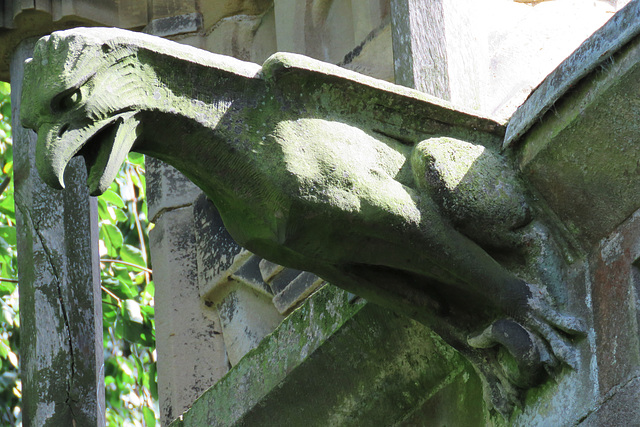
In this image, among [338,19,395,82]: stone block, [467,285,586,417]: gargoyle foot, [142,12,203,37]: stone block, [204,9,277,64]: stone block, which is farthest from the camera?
[142,12,203,37]: stone block

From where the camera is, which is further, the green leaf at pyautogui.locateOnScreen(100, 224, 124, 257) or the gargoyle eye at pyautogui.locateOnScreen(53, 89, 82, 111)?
the green leaf at pyautogui.locateOnScreen(100, 224, 124, 257)

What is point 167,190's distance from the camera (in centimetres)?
462

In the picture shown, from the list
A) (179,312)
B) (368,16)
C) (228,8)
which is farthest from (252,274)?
(228,8)

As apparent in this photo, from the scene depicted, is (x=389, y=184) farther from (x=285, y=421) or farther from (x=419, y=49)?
(x=285, y=421)

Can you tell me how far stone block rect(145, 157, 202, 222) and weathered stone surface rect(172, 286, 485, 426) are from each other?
3.38 ft

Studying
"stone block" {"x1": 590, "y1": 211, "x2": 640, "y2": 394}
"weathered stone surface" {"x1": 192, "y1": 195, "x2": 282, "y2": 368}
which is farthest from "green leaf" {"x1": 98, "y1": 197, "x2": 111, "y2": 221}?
"stone block" {"x1": 590, "y1": 211, "x2": 640, "y2": 394}

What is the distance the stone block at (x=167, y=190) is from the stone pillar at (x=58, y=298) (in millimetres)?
348

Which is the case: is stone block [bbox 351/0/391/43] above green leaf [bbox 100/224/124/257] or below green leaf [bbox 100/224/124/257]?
below

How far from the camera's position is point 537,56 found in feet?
11.8

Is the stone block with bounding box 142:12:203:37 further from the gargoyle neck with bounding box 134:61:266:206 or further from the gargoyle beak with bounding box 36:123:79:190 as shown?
the gargoyle beak with bounding box 36:123:79:190

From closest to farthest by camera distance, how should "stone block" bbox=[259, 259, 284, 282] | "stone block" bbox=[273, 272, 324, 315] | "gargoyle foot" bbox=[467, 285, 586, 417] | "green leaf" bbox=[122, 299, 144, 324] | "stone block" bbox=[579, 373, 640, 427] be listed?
"stone block" bbox=[579, 373, 640, 427] → "gargoyle foot" bbox=[467, 285, 586, 417] → "stone block" bbox=[273, 272, 324, 315] → "stone block" bbox=[259, 259, 284, 282] → "green leaf" bbox=[122, 299, 144, 324]

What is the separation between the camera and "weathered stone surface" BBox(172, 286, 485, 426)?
3314mm

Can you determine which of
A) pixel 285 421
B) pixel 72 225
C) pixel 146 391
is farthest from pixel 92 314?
pixel 146 391

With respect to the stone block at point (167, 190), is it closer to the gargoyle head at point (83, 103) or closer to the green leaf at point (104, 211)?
the gargoyle head at point (83, 103)
